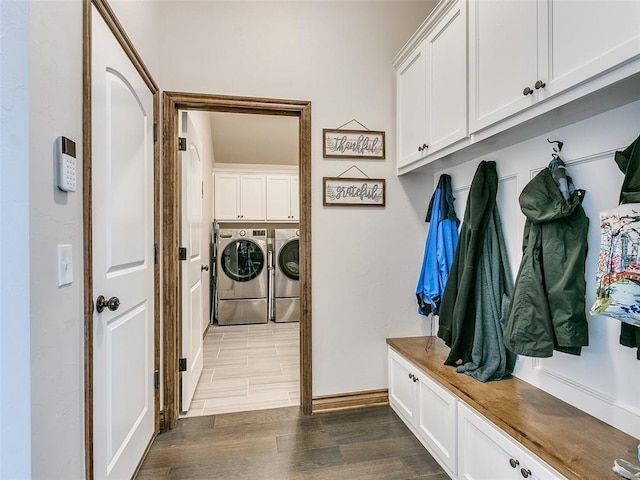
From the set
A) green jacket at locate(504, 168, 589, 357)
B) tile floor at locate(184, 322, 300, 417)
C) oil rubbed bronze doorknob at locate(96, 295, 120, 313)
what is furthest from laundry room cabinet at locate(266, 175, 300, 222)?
green jacket at locate(504, 168, 589, 357)

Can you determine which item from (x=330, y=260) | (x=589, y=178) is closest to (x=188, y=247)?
(x=330, y=260)

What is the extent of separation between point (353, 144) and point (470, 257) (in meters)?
1.11

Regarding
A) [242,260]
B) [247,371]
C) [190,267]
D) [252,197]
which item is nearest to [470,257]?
[190,267]

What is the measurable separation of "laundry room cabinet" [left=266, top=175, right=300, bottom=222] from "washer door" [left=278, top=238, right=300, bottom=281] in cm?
41

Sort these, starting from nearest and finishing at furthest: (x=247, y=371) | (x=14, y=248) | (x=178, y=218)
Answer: (x=14, y=248)
(x=178, y=218)
(x=247, y=371)

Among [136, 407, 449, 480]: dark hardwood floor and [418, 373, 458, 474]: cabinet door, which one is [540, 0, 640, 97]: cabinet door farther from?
[136, 407, 449, 480]: dark hardwood floor

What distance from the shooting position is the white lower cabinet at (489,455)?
1.15 m

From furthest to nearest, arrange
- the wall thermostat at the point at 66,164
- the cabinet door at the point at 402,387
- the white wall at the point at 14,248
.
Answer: the cabinet door at the point at 402,387 → the wall thermostat at the point at 66,164 → the white wall at the point at 14,248

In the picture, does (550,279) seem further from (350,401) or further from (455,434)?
(350,401)

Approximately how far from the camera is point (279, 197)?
5090 millimetres

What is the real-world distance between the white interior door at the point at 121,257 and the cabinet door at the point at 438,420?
148 centimetres

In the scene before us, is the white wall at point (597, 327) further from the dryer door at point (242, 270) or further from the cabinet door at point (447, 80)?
the dryer door at point (242, 270)

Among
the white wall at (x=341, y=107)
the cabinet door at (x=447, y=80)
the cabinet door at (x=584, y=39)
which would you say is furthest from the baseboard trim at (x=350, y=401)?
the cabinet door at (x=584, y=39)

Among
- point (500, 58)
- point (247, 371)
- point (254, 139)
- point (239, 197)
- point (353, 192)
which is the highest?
point (254, 139)
